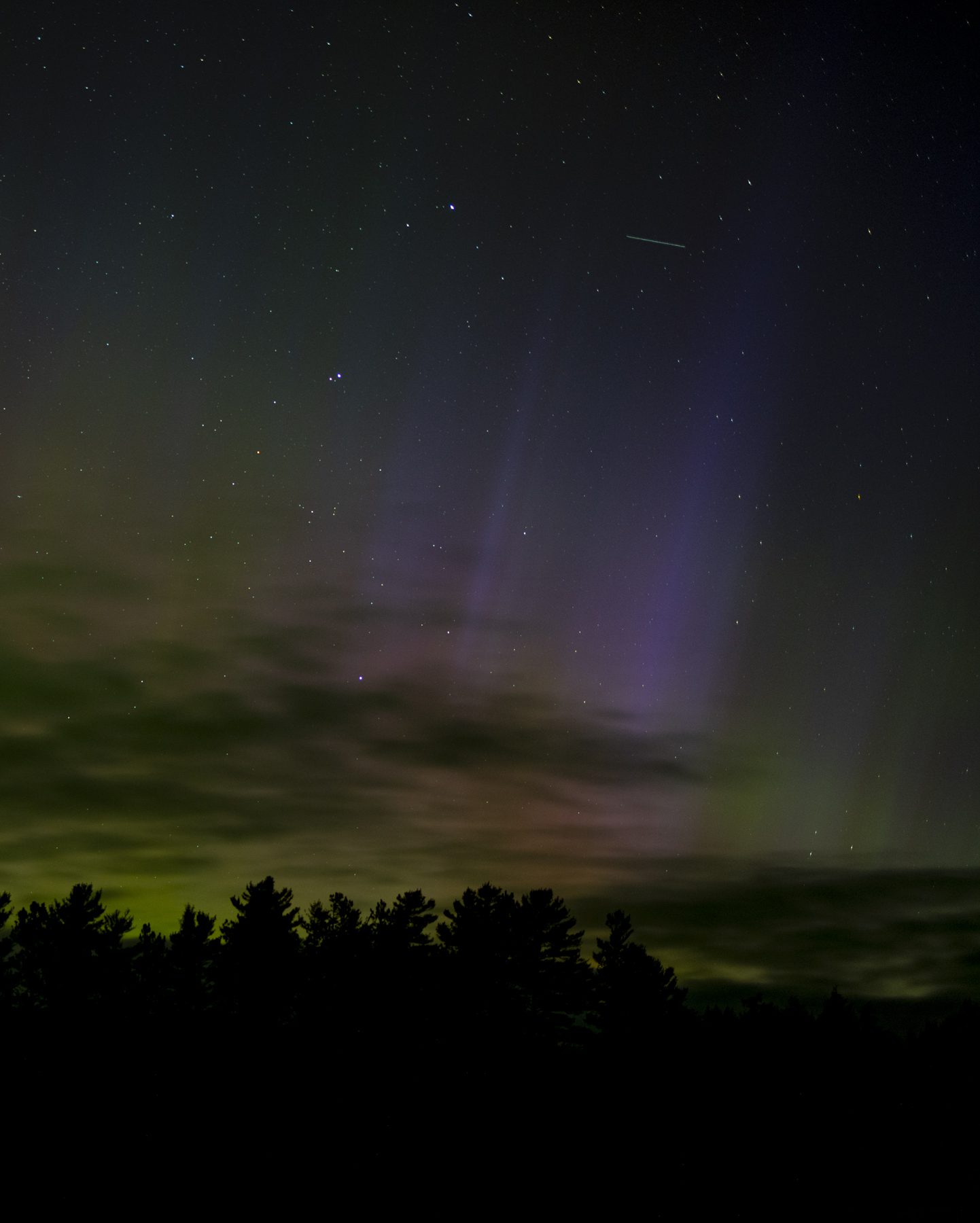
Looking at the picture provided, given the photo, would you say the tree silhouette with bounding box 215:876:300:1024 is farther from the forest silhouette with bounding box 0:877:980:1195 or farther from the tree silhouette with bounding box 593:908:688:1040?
the tree silhouette with bounding box 593:908:688:1040

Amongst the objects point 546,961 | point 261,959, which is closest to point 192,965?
point 261,959

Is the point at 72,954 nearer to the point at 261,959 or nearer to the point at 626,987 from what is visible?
the point at 261,959

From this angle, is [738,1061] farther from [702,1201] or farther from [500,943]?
[500,943]

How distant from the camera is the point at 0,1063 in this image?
33812mm

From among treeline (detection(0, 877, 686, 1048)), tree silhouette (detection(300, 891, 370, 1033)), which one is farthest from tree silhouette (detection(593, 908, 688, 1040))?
tree silhouette (detection(300, 891, 370, 1033))

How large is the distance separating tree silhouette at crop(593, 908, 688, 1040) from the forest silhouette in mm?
100

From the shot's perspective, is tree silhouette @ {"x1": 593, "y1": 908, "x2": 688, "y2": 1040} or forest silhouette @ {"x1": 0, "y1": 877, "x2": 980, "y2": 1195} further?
tree silhouette @ {"x1": 593, "y1": 908, "x2": 688, "y2": 1040}

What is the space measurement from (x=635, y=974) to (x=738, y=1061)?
9.98 m

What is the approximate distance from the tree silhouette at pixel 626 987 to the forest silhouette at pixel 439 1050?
0.10 m

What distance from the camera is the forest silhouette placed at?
35156 mm

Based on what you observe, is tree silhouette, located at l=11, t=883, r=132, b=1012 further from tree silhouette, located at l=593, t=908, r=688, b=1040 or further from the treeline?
tree silhouette, located at l=593, t=908, r=688, b=1040

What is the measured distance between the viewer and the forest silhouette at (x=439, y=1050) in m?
35.2

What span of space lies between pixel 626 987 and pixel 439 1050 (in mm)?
10628

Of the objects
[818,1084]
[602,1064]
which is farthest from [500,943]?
[818,1084]
